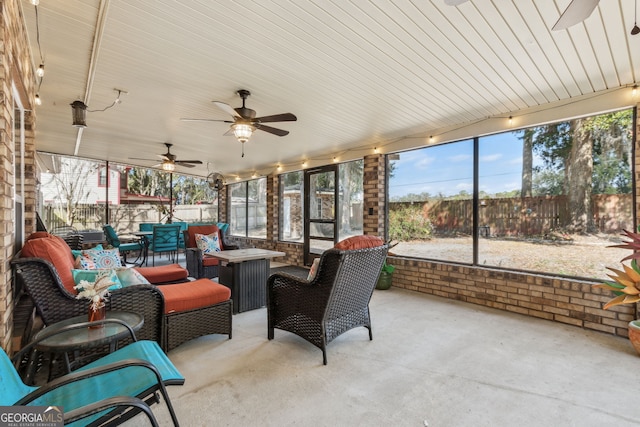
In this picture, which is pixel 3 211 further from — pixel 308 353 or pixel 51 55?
pixel 308 353

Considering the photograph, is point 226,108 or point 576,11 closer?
point 576,11

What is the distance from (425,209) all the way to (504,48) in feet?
9.27

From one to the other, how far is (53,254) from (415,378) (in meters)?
2.82

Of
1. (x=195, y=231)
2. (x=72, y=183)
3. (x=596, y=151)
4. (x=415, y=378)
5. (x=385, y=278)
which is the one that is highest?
(x=72, y=183)

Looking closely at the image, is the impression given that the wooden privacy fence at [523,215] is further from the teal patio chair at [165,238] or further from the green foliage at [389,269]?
the teal patio chair at [165,238]

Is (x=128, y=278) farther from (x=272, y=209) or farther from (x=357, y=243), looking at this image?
(x=272, y=209)

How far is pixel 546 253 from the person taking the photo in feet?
12.1

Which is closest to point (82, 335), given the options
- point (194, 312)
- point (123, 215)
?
point (194, 312)

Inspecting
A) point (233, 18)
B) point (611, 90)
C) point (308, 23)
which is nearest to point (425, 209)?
point (611, 90)

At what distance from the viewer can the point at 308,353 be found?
8.67 feet

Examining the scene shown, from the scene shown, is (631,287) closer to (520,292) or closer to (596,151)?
(520,292)

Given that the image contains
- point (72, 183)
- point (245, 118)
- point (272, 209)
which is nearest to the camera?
point (245, 118)

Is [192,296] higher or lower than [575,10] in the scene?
lower

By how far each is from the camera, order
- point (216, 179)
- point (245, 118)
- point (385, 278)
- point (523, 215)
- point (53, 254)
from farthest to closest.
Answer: point (216, 179) < point (385, 278) < point (523, 215) < point (245, 118) < point (53, 254)
